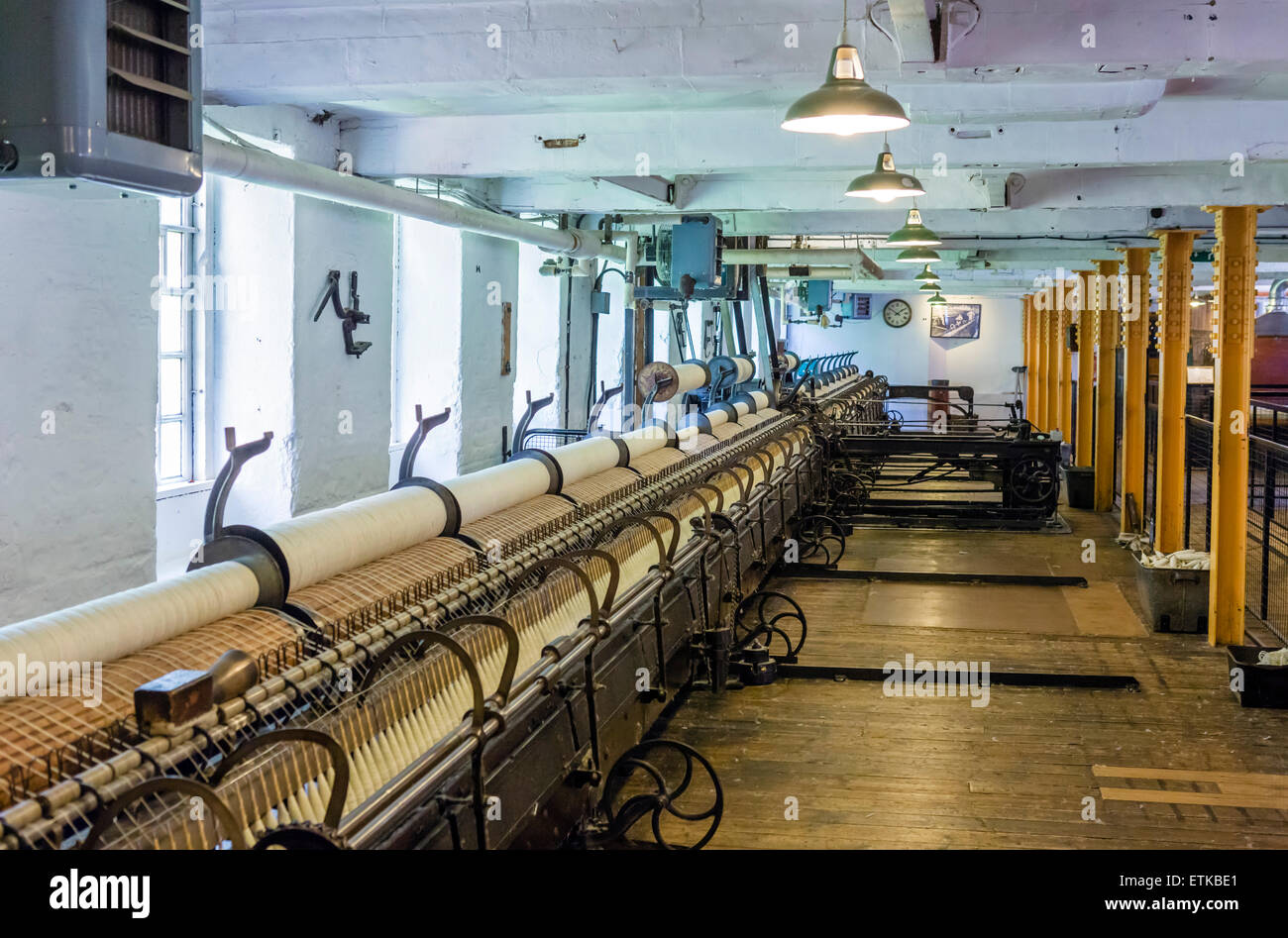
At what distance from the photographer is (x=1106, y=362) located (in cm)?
1226

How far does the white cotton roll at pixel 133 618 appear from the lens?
6.97ft

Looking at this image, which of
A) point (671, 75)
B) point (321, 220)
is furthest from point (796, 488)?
point (671, 75)

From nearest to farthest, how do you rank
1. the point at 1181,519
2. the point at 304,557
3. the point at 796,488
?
the point at 304,557, the point at 796,488, the point at 1181,519

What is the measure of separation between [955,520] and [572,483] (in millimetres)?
6920

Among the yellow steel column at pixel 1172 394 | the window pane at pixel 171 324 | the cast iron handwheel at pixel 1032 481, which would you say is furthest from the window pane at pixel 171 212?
the cast iron handwheel at pixel 1032 481

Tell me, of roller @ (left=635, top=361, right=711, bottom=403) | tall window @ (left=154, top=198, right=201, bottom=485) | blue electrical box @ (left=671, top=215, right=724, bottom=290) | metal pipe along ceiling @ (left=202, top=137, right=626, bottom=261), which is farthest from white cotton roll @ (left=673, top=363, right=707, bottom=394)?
tall window @ (left=154, top=198, right=201, bottom=485)

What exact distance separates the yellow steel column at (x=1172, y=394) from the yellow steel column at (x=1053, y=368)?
7.41 m

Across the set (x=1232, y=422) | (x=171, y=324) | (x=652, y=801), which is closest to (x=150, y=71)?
(x=652, y=801)

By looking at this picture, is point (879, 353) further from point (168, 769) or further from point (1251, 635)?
point (168, 769)

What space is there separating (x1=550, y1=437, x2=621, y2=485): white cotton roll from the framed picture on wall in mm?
22913

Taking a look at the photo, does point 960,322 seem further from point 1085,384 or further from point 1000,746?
point 1000,746

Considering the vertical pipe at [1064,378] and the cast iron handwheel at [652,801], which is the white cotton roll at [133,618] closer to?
the cast iron handwheel at [652,801]

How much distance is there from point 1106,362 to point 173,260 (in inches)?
363
